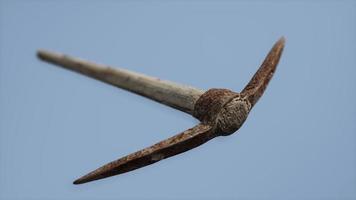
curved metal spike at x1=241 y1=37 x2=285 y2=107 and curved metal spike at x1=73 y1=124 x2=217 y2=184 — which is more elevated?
curved metal spike at x1=241 y1=37 x2=285 y2=107

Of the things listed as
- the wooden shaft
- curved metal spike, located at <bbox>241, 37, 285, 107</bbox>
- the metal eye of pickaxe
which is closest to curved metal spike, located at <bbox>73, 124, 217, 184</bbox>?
the metal eye of pickaxe

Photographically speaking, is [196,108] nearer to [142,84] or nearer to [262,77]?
[262,77]

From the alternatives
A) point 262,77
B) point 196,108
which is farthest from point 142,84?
point 262,77

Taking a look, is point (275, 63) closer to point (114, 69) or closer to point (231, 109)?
point (231, 109)

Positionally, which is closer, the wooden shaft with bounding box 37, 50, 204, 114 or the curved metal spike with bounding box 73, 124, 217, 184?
the curved metal spike with bounding box 73, 124, 217, 184

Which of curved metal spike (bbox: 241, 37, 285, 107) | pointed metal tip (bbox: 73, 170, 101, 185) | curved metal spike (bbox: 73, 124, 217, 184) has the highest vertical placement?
curved metal spike (bbox: 241, 37, 285, 107)

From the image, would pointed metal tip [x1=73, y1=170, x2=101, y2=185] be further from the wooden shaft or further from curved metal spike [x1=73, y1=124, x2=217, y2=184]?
the wooden shaft
